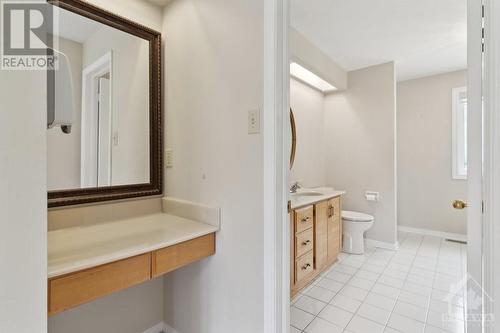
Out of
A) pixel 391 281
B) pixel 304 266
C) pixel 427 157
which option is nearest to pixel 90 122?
pixel 304 266

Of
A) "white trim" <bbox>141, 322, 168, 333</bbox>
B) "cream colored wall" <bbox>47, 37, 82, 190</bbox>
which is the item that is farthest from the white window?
"cream colored wall" <bbox>47, 37, 82, 190</bbox>

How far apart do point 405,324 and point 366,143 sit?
231 centimetres

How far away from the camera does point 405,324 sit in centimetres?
177

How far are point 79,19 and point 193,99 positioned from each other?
75cm

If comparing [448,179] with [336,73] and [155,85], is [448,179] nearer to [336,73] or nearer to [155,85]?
[336,73]

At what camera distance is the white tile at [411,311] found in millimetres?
1849

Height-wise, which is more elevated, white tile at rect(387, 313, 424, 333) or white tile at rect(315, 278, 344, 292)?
white tile at rect(315, 278, 344, 292)

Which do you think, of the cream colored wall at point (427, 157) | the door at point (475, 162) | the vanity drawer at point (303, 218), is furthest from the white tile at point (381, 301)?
the cream colored wall at point (427, 157)

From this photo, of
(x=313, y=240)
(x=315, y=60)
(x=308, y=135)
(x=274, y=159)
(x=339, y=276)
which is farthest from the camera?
(x=308, y=135)

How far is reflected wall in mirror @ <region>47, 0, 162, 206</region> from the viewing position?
4.34 feet

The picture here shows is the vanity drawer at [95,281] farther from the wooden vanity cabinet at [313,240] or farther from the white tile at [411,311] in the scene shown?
the white tile at [411,311]

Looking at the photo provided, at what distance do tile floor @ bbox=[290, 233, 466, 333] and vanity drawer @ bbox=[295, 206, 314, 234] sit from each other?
1.96 ft

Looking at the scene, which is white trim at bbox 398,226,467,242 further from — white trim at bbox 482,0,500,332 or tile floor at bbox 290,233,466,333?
white trim at bbox 482,0,500,332

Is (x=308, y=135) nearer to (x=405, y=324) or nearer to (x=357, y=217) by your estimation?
(x=357, y=217)
